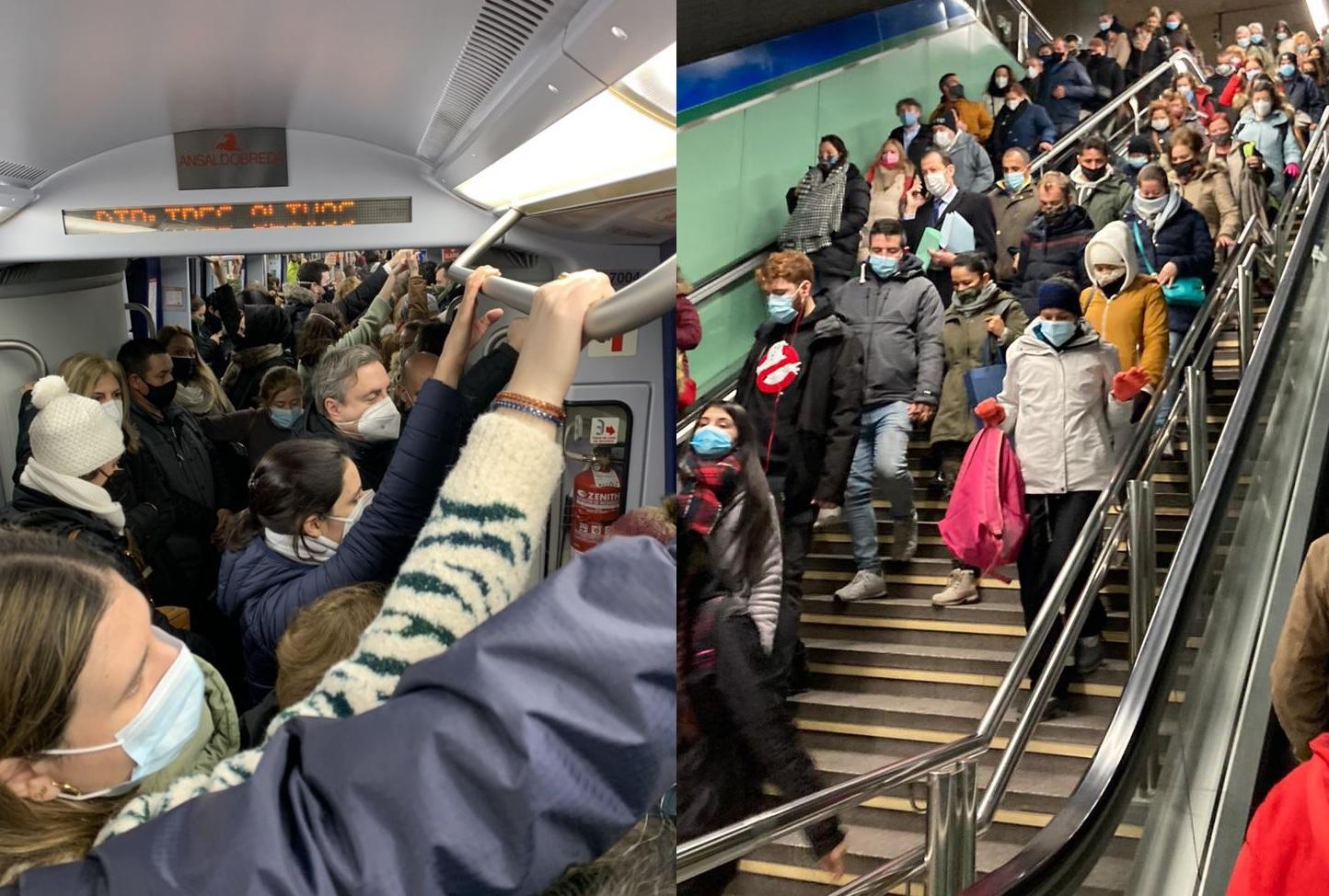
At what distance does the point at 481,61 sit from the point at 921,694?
1119 millimetres

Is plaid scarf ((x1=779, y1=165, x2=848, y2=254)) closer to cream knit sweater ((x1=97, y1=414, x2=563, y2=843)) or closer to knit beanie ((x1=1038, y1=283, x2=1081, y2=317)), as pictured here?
knit beanie ((x1=1038, y1=283, x2=1081, y2=317))

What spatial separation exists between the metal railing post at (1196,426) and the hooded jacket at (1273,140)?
0.33m

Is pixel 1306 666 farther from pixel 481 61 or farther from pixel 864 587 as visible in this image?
pixel 481 61

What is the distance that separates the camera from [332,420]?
0.58m

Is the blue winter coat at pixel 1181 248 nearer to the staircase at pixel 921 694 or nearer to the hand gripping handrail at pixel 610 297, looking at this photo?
the staircase at pixel 921 694

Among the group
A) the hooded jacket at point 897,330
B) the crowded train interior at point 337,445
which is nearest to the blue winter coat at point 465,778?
the crowded train interior at point 337,445

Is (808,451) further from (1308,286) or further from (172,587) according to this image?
(1308,286)

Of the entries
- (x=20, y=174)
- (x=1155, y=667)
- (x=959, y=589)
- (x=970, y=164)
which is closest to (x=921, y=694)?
(x=959, y=589)

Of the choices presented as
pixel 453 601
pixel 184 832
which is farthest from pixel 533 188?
pixel 184 832

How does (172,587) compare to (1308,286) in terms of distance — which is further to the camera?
(1308,286)

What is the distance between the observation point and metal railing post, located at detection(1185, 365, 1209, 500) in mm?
1715

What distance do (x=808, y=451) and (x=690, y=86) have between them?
1.41 ft

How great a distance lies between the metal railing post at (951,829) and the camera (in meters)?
1.35

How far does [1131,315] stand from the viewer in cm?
171
